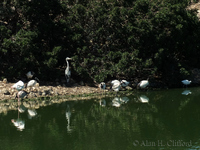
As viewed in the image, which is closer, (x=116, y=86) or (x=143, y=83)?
(x=116, y=86)

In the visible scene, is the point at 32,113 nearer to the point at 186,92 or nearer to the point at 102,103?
the point at 102,103

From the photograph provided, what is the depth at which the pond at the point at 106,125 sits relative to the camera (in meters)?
10.4

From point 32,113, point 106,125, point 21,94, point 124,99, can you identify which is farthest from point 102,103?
point 106,125

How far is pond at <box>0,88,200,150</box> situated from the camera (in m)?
10.4

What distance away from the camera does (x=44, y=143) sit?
10.6 m

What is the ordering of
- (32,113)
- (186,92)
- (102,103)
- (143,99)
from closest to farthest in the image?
(32,113)
(102,103)
(143,99)
(186,92)

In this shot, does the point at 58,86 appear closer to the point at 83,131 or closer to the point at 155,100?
the point at 155,100

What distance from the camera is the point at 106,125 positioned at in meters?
12.7

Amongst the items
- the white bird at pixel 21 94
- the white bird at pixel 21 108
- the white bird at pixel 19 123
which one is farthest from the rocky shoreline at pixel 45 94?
the white bird at pixel 19 123

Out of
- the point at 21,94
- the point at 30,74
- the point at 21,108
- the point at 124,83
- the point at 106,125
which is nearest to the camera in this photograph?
the point at 106,125

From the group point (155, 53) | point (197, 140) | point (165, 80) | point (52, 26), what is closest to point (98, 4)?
point (52, 26)

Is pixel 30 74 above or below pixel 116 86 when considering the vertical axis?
above
